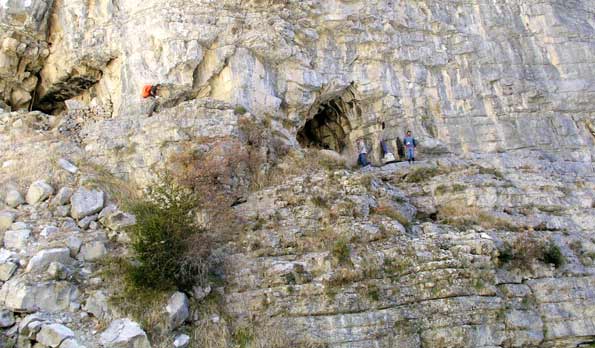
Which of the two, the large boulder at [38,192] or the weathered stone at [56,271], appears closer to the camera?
the weathered stone at [56,271]

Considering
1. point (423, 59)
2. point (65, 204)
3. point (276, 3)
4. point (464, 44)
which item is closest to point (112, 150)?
point (65, 204)

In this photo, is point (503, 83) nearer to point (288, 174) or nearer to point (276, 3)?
point (276, 3)

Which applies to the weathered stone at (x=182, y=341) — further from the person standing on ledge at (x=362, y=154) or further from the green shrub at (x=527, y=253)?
the person standing on ledge at (x=362, y=154)

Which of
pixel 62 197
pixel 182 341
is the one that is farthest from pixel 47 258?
pixel 182 341

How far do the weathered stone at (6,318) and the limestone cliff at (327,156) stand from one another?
0.08 ft

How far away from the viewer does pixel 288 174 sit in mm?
13742

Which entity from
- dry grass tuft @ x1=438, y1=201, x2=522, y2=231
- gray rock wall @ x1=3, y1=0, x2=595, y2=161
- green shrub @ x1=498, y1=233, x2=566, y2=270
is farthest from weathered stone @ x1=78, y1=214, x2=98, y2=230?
green shrub @ x1=498, y1=233, x2=566, y2=270

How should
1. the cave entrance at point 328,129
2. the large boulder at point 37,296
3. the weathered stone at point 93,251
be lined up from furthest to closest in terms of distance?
the cave entrance at point 328,129, the weathered stone at point 93,251, the large boulder at point 37,296

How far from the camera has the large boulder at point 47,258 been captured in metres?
9.66

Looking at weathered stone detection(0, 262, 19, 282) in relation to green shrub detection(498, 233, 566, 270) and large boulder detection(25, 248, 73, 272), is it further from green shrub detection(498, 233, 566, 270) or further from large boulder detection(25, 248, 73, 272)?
green shrub detection(498, 233, 566, 270)

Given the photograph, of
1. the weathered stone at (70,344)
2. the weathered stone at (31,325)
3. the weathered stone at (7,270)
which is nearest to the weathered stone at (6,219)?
the weathered stone at (7,270)

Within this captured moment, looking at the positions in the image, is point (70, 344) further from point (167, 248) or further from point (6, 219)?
point (6, 219)

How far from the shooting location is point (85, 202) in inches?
463

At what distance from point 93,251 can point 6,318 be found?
204 centimetres
